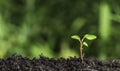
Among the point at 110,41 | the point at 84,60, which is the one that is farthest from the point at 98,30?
the point at 84,60

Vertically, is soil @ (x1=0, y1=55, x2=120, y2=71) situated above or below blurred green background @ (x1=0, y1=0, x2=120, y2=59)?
below

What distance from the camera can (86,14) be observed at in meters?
3.33

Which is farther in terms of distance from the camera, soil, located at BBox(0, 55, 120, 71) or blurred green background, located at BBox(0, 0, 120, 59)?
blurred green background, located at BBox(0, 0, 120, 59)

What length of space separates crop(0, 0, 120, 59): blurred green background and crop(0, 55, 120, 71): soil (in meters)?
2.04

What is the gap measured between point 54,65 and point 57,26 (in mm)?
2364

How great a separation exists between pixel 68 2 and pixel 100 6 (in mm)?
311

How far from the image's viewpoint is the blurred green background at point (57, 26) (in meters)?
3.21

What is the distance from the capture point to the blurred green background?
321cm

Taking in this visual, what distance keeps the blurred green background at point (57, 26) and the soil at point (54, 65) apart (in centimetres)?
204

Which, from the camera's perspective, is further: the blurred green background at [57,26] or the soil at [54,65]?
the blurred green background at [57,26]

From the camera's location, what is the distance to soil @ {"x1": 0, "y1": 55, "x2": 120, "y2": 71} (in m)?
1.00

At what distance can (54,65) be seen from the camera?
105 cm

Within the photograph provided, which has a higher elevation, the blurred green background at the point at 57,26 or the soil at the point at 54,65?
the blurred green background at the point at 57,26

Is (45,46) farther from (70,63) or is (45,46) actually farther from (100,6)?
(70,63)
